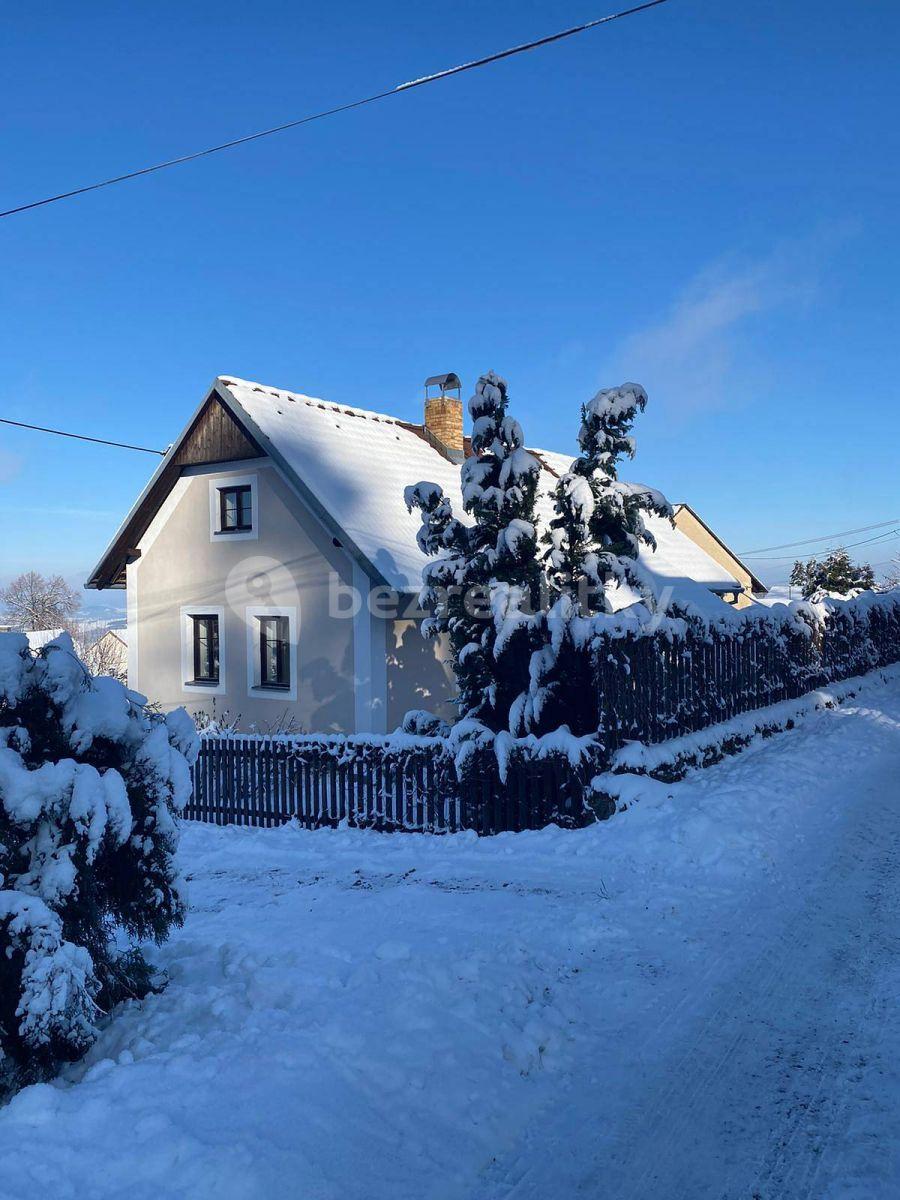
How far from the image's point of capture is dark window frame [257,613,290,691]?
17.0m

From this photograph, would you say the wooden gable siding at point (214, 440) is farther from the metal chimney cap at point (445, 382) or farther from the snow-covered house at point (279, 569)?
the metal chimney cap at point (445, 382)

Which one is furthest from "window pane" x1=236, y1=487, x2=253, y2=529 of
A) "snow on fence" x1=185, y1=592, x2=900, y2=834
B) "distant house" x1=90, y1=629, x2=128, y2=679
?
"distant house" x1=90, y1=629, x2=128, y2=679

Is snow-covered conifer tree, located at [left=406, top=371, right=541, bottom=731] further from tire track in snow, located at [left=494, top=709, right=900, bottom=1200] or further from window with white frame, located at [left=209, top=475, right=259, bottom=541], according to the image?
window with white frame, located at [left=209, top=475, right=259, bottom=541]

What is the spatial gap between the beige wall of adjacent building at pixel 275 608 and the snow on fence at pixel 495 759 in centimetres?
404

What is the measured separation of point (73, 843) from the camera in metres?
4.60

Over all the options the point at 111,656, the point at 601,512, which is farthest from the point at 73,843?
the point at 111,656

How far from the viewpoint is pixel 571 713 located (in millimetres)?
10336

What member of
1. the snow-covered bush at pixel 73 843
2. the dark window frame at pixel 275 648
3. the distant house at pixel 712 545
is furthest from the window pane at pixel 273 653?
the distant house at pixel 712 545

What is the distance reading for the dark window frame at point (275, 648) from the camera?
17031 mm

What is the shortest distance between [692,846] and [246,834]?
5.59 metres

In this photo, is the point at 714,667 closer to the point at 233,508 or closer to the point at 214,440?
the point at 233,508

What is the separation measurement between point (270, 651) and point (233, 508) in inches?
126

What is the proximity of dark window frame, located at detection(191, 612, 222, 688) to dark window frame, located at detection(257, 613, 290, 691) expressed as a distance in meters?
1.37

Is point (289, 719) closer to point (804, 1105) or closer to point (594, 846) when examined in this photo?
point (594, 846)
